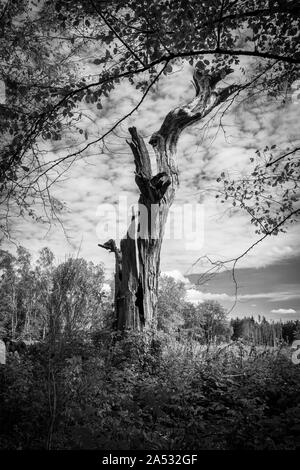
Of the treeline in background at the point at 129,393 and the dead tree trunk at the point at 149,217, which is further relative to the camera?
A: the dead tree trunk at the point at 149,217

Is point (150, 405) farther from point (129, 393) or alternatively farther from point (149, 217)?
point (149, 217)

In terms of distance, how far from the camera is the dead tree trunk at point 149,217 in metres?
8.28

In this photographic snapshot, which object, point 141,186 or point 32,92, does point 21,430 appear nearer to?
point 32,92

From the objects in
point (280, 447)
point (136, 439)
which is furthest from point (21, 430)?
point (280, 447)

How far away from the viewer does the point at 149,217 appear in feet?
28.1

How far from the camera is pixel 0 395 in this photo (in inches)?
199

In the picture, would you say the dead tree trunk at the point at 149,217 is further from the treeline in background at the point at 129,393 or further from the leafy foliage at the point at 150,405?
the leafy foliage at the point at 150,405

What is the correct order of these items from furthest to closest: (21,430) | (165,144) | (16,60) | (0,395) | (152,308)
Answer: (165,144) < (152,308) < (0,395) < (16,60) < (21,430)

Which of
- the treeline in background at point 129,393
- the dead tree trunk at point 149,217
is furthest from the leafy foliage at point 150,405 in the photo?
the dead tree trunk at point 149,217

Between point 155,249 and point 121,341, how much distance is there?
8.68ft

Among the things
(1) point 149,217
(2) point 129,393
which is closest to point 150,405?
(2) point 129,393

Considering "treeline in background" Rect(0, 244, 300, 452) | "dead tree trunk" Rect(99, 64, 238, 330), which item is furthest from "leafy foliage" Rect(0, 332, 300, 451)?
"dead tree trunk" Rect(99, 64, 238, 330)

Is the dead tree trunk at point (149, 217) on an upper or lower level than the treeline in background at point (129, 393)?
upper

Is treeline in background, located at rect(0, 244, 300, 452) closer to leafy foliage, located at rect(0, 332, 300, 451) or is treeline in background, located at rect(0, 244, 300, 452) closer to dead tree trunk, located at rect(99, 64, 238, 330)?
leafy foliage, located at rect(0, 332, 300, 451)
